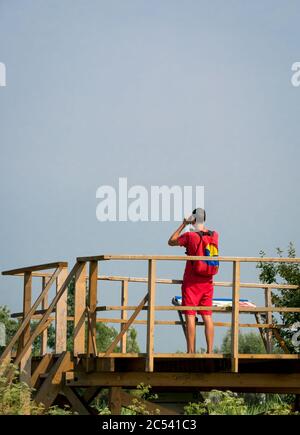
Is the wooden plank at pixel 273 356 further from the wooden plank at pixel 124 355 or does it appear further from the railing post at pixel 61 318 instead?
the railing post at pixel 61 318

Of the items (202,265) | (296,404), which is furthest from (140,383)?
(296,404)

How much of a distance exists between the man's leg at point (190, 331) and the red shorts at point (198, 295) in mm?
78

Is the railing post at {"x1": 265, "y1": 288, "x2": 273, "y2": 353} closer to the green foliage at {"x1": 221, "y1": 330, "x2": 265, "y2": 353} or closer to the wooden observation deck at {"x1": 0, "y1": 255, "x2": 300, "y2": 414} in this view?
the wooden observation deck at {"x1": 0, "y1": 255, "x2": 300, "y2": 414}

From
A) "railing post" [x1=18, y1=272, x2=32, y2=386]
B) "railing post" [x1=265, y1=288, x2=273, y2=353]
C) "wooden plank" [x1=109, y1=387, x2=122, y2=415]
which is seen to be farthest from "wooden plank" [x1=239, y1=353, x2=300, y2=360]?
"railing post" [x1=18, y1=272, x2=32, y2=386]

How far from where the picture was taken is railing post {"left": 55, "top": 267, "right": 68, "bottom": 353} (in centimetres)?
1660

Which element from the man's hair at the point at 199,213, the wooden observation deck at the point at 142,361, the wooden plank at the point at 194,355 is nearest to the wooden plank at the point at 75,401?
the wooden observation deck at the point at 142,361

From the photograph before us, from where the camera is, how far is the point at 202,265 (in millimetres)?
15656

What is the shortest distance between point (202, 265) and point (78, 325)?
1.82m

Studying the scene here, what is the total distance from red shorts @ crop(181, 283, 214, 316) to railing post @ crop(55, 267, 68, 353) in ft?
5.94

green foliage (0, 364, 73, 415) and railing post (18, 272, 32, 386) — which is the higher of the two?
railing post (18, 272, 32, 386)

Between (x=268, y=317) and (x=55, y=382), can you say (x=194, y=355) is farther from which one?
(x=268, y=317)

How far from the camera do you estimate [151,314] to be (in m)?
15.3

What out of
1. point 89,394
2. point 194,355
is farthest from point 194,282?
point 89,394
